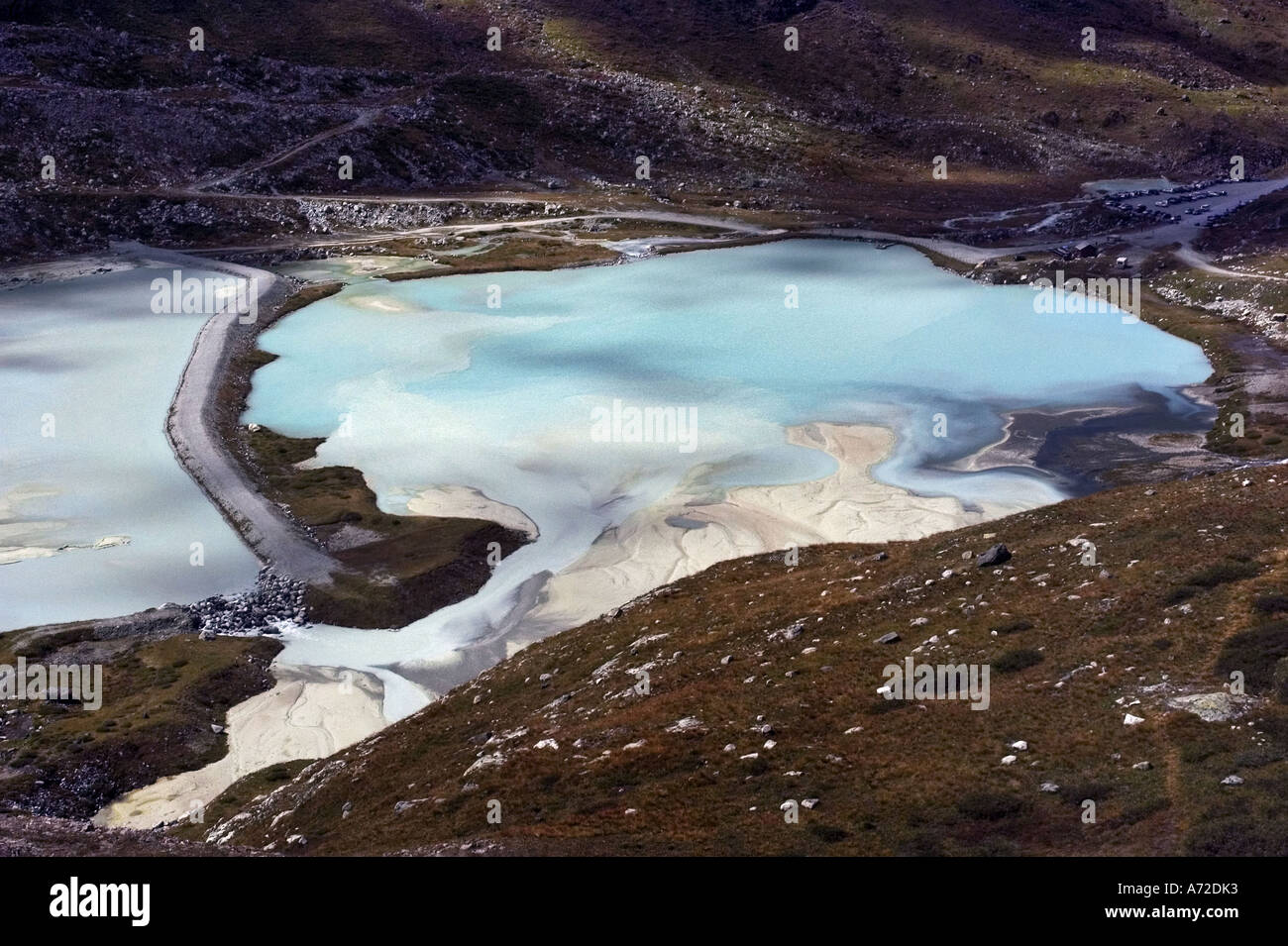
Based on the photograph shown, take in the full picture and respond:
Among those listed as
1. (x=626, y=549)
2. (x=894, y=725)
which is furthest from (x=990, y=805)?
(x=626, y=549)

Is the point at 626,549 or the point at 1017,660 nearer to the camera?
the point at 1017,660

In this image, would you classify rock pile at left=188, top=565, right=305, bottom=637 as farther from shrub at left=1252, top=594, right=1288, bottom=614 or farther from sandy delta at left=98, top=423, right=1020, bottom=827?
shrub at left=1252, top=594, right=1288, bottom=614

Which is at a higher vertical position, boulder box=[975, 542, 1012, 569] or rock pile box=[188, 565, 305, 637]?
boulder box=[975, 542, 1012, 569]

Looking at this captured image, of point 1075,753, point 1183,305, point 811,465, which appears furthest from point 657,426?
point 1183,305

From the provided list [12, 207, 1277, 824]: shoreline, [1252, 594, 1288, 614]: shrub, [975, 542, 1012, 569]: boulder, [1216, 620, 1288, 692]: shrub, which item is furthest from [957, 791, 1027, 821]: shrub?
[12, 207, 1277, 824]: shoreline

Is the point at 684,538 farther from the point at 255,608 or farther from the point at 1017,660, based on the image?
the point at 1017,660

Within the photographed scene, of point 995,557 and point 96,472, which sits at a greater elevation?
point 995,557
